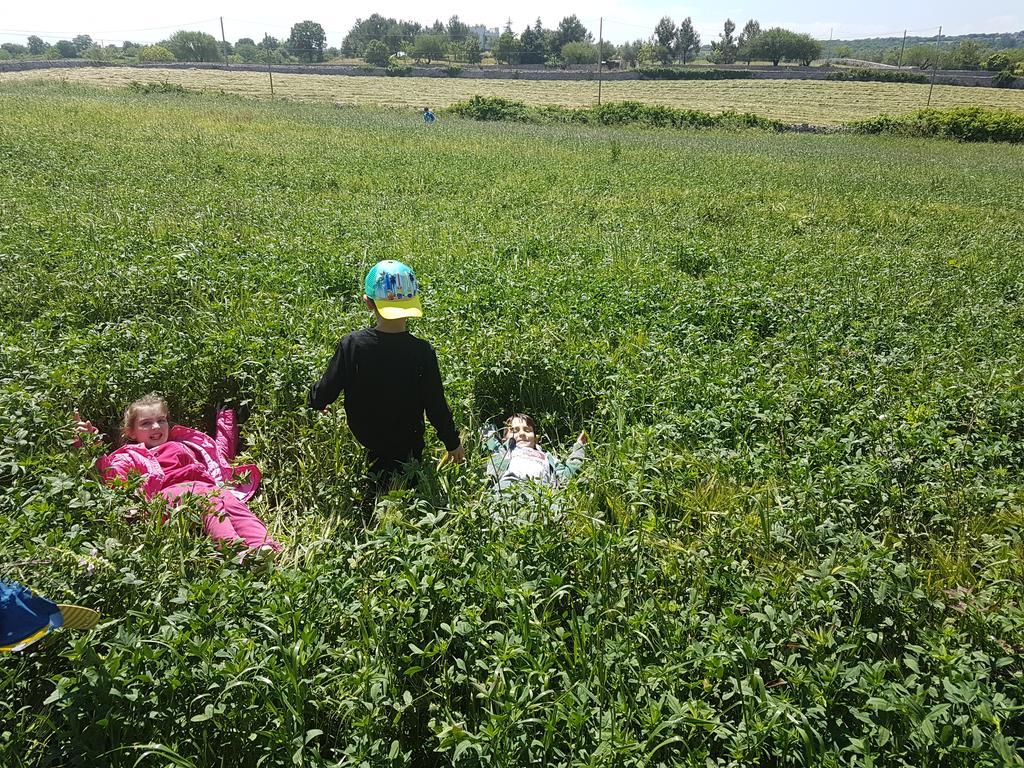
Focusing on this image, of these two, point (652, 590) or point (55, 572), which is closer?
point (55, 572)

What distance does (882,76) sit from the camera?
64.0 m

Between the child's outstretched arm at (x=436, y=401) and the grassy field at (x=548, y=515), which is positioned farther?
the child's outstretched arm at (x=436, y=401)

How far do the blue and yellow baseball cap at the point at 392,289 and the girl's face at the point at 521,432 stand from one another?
1587mm

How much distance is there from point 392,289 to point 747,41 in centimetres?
13502

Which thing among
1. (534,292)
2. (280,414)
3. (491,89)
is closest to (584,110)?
(491,89)

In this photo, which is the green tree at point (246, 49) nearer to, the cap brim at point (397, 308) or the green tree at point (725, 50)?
the green tree at point (725, 50)

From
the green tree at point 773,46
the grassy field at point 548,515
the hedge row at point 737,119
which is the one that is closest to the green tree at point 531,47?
the green tree at point 773,46

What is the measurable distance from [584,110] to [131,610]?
4529 cm

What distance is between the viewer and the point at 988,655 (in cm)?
271

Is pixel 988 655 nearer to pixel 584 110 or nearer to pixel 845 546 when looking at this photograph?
pixel 845 546

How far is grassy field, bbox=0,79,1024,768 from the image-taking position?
2.31 m

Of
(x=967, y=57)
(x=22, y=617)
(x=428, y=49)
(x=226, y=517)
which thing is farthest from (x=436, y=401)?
(x=428, y=49)

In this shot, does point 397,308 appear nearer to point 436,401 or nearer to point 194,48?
point 436,401

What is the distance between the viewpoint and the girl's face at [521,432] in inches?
189
